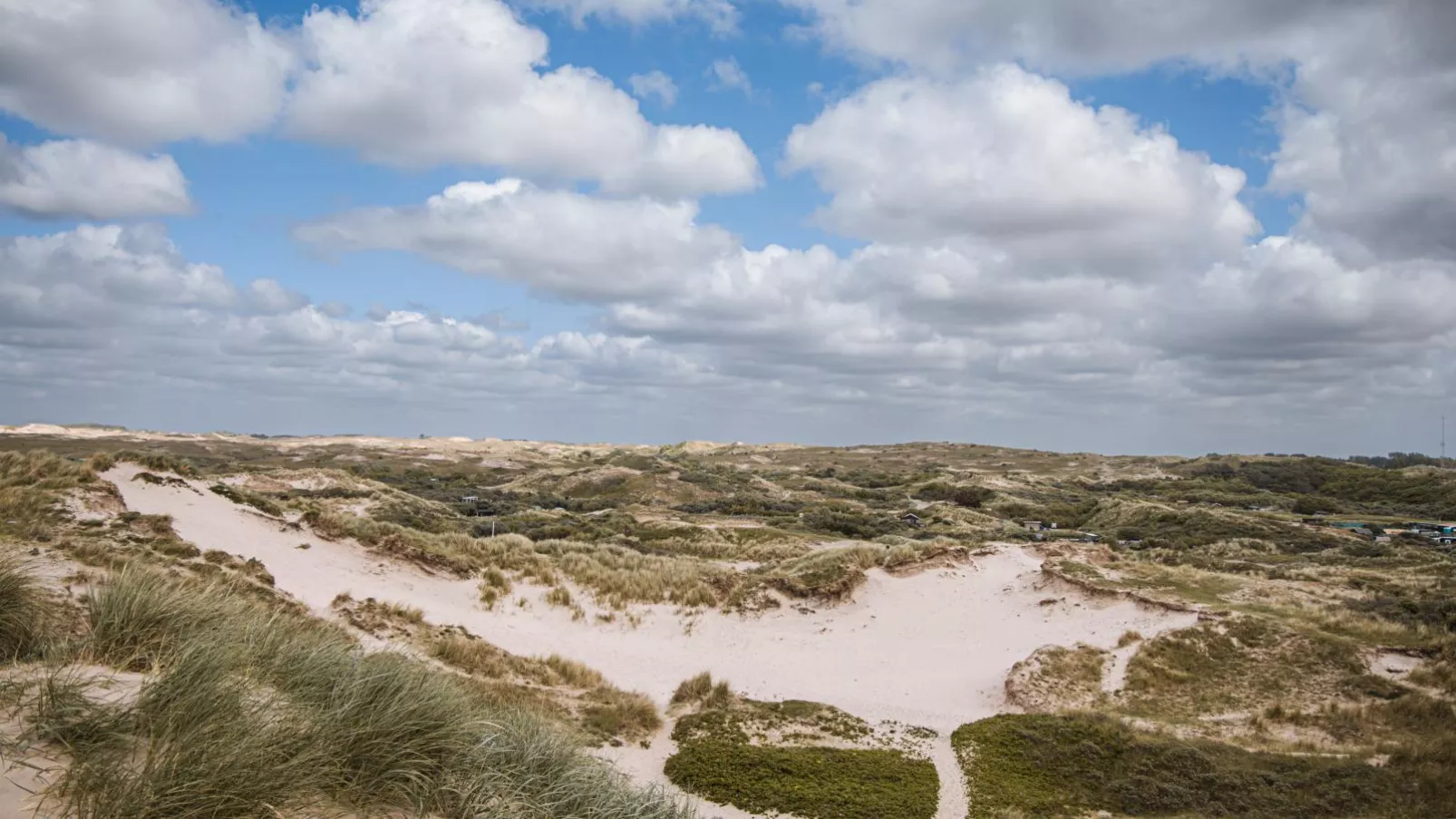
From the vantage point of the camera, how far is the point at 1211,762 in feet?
40.9

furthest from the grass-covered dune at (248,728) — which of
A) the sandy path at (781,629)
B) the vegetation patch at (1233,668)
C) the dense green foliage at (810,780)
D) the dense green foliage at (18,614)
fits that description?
the vegetation patch at (1233,668)

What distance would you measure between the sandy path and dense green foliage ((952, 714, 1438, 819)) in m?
3.48

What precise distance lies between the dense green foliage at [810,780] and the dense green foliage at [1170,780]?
3.49 ft

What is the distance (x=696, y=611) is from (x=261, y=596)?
11.7 m

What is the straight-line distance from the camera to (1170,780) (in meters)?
12.1

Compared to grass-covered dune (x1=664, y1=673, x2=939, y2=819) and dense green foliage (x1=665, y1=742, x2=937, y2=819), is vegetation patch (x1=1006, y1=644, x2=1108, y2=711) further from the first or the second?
dense green foliage (x1=665, y1=742, x2=937, y2=819)

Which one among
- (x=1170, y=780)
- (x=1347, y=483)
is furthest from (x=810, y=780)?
(x=1347, y=483)

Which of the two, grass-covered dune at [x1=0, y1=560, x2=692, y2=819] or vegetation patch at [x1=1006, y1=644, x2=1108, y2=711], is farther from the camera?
vegetation patch at [x1=1006, y1=644, x2=1108, y2=711]

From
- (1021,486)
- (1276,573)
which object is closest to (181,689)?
(1276,573)

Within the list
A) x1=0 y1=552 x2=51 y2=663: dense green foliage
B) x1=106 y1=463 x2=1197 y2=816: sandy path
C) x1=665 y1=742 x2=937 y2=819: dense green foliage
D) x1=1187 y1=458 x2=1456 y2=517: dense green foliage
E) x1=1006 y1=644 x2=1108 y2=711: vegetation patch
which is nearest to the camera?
x1=0 y1=552 x2=51 y2=663: dense green foliage

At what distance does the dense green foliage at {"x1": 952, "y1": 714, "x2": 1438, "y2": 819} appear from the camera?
11242mm

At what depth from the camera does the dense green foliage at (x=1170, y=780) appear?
11.2m

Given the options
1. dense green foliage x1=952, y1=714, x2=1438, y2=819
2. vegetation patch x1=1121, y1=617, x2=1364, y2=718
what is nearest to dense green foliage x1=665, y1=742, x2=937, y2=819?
dense green foliage x1=952, y1=714, x2=1438, y2=819

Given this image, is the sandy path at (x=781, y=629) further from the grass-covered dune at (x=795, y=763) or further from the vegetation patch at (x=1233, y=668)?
the grass-covered dune at (x=795, y=763)
